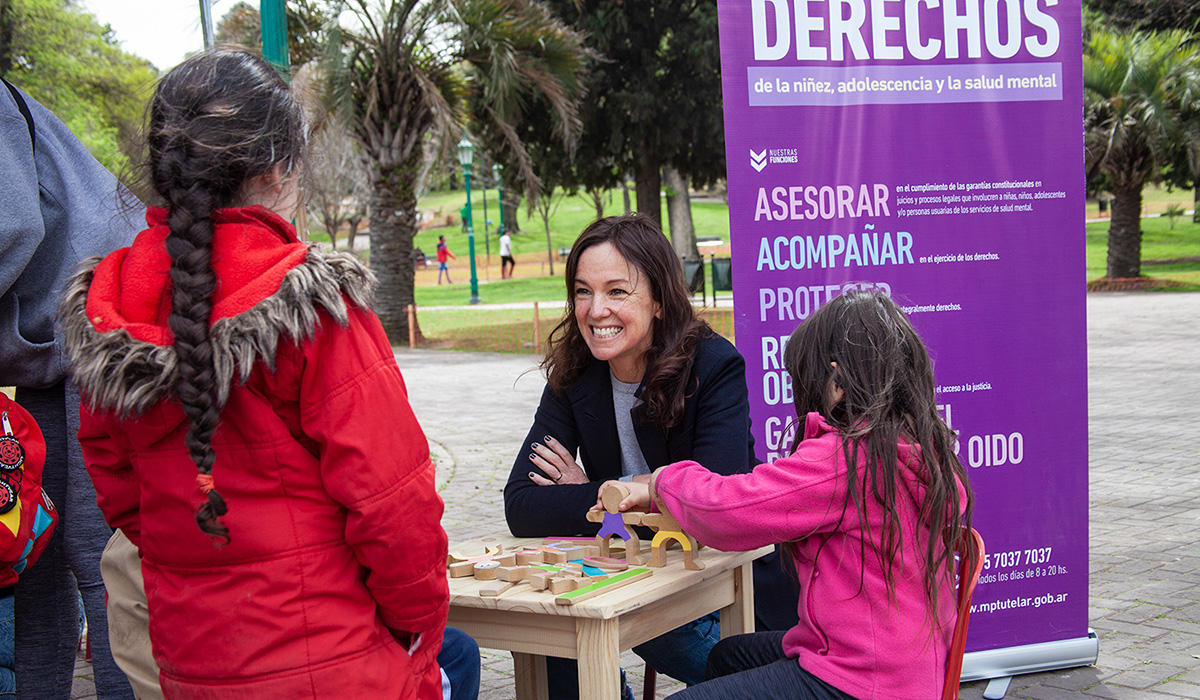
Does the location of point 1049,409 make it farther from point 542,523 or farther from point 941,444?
point 542,523

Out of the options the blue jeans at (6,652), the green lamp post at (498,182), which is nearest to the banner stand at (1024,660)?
the blue jeans at (6,652)

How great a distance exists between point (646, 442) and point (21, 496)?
164 centimetres

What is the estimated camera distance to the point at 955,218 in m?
3.54

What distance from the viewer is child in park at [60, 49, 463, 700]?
1573 mm

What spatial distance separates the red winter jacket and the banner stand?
8.61 feet

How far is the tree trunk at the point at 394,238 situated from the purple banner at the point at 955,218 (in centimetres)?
1398

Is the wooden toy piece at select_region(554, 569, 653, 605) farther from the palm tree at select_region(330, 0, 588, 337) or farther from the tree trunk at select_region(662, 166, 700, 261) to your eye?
the tree trunk at select_region(662, 166, 700, 261)

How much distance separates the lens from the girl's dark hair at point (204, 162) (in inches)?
60.3

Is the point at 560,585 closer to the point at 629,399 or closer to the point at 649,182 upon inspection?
the point at 629,399

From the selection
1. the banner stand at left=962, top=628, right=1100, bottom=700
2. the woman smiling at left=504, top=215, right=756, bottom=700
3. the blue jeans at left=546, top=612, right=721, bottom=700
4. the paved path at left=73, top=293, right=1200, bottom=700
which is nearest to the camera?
the woman smiling at left=504, top=215, right=756, bottom=700

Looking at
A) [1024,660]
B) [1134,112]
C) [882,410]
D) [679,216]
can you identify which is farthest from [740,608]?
[679,216]

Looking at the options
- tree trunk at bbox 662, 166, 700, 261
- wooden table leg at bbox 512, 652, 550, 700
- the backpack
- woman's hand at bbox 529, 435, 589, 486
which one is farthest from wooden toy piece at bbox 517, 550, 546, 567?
tree trunk at bbox 662, 166, 700, 261

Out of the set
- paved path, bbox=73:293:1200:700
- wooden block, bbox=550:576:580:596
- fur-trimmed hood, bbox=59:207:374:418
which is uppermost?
fur-trimmed hood, bbox=59:207:374:418

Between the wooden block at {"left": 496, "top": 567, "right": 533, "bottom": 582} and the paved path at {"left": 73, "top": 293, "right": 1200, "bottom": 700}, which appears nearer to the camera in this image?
the wooden block at {"left": 496, "top": 567, "right": 533, "bottom": 582}
